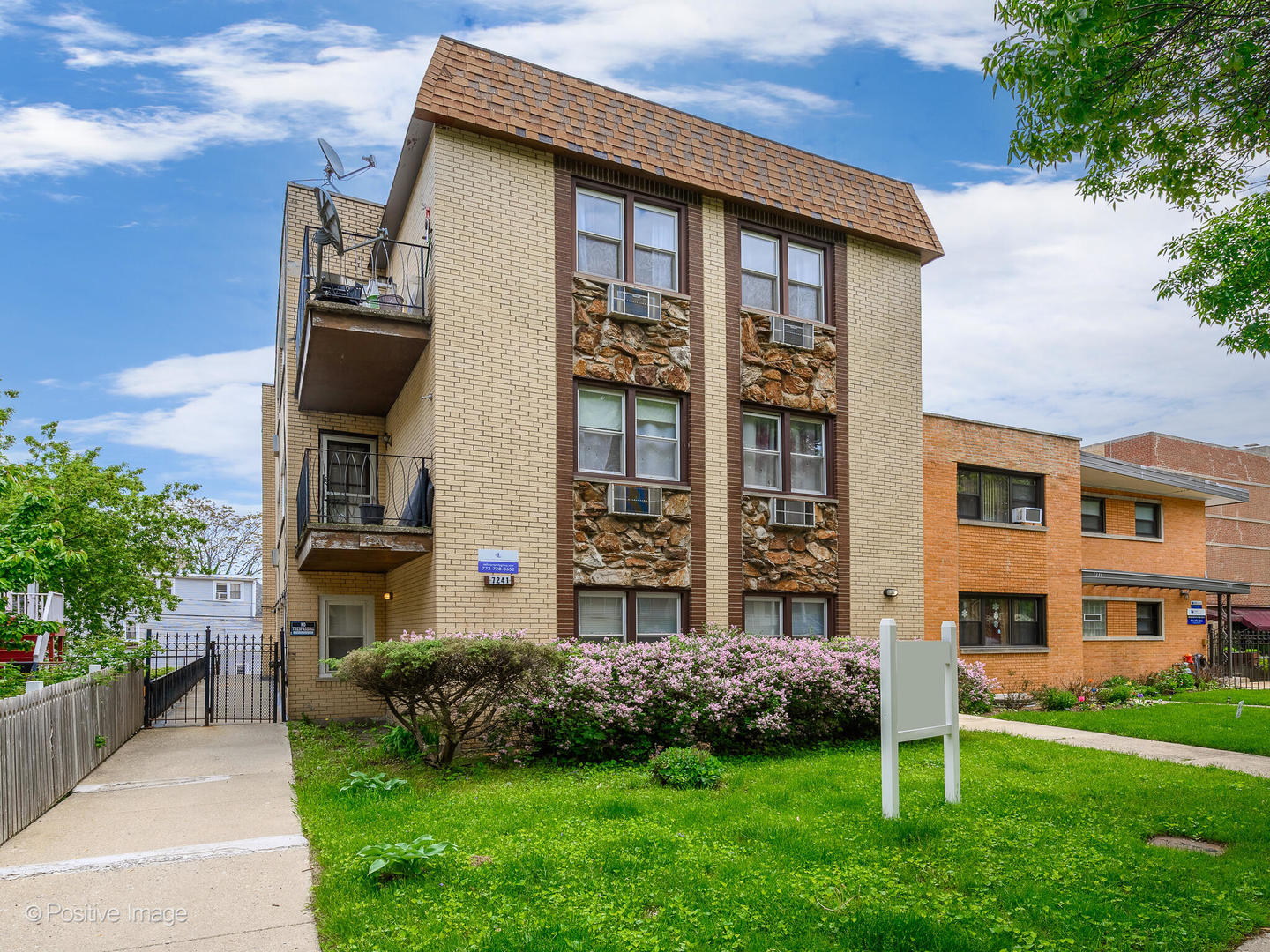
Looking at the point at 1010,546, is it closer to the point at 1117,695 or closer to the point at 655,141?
the point at 1117,695

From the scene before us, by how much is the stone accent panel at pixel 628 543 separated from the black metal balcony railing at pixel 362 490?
217 cm

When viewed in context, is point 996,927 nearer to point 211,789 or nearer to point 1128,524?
point 211,789

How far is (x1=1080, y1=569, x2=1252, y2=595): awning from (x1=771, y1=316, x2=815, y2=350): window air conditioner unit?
1042cm

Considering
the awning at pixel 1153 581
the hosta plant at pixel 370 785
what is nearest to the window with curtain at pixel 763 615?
the hosta plant at pixel 370 785

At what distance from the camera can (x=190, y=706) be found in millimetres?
20469

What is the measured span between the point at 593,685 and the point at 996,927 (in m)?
5.88

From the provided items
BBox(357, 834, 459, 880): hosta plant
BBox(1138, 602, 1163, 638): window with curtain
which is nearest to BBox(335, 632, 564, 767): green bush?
BBox(357, 834, 459, 880): hosta plant

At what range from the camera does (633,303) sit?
13.5 m

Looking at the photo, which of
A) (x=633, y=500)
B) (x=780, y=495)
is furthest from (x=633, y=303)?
(x=780, y=495)

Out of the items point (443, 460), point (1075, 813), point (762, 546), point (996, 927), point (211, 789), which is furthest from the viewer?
point (762, 546)

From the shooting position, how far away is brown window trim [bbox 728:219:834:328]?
1489 cm

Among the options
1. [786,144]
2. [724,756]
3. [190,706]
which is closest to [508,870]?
[724,756]

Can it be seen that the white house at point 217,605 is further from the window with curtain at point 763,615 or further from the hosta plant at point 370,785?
the hosta plant at point 370,785

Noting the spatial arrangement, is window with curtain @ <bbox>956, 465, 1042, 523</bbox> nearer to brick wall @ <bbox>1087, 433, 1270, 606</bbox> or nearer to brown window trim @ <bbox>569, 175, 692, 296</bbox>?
brown window trim @ <bbox>569, 175, 692, 296</bbox>
